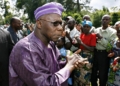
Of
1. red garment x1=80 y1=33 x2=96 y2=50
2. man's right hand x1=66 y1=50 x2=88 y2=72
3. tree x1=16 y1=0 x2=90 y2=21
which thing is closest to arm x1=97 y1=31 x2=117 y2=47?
red garment x1=80 y1=33 x2=96 y2=50

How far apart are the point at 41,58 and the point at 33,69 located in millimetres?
136

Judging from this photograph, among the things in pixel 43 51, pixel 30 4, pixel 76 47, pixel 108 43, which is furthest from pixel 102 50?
pixel 30 4

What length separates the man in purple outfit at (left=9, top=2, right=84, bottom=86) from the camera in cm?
154

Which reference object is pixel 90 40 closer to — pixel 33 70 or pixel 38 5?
pixel 33 70

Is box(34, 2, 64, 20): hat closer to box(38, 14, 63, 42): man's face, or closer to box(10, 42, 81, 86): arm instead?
box(38, 14, 63, 42): man's face

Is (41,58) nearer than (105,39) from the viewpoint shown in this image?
Yes

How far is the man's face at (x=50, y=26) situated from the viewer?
1718 millimetres

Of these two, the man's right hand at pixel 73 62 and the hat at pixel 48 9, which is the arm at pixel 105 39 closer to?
the man's right hand at pixel 73 62

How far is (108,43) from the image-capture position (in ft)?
14.9

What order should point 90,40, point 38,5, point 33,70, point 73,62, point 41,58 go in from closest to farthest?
point 33,70 < point 41,58 < point 73,62 < point 90,40 < point 38,5

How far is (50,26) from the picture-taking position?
1729 mm

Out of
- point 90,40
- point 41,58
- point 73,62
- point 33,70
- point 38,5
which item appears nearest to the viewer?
point 33,70

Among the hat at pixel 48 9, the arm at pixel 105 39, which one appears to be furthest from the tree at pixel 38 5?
the hat at pixel 48 9

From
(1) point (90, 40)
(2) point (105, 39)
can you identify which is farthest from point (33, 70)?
(2) point (105, 39)
